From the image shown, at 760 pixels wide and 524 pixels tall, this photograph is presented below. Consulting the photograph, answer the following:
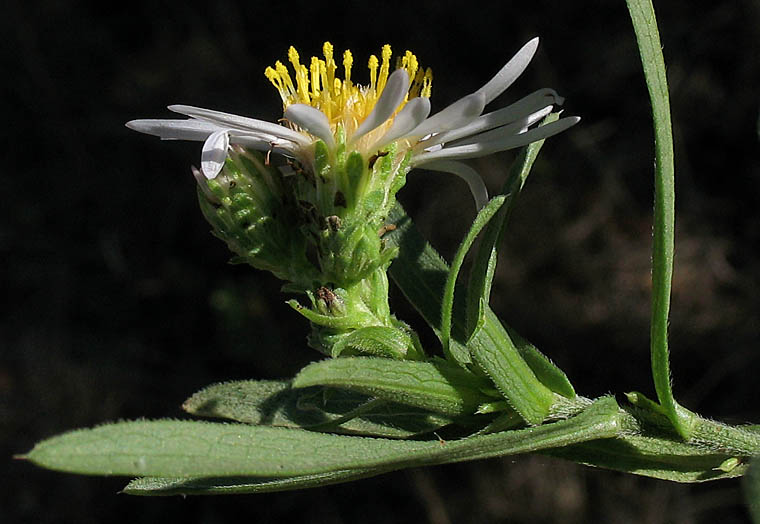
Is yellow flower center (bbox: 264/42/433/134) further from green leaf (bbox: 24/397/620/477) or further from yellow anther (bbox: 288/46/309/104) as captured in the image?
green leaf (bbox: 24/397/620/477)

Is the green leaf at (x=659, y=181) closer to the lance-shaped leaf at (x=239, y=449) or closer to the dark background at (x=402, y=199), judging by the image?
the lance-shaped leaf at (x=239, y=449)

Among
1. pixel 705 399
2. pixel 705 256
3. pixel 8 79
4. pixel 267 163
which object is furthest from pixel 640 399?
pixel 8 79

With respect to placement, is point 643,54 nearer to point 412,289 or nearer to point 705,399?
point 412,289

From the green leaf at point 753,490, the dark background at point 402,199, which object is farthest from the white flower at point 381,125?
the dark background at point 402,199

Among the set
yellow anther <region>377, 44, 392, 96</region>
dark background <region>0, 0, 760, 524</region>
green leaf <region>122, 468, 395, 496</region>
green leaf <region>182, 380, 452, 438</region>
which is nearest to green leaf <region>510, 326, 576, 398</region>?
green leaf <region>182, 380, 452, 438</region>

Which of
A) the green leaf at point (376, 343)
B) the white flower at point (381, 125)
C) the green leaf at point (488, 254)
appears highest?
the white flower at point (381, 125)

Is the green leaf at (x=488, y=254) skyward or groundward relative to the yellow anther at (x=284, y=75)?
groundward
